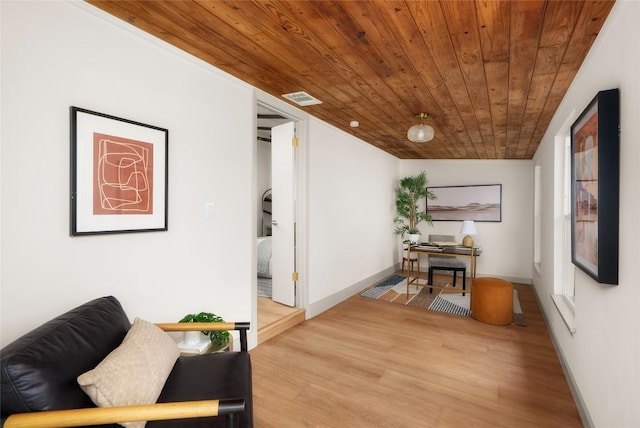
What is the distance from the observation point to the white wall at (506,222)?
588 cm

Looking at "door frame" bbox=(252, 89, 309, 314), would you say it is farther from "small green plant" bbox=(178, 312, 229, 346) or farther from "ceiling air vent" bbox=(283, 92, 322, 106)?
"small green plant" bbox=(178, 312, 229, 346)

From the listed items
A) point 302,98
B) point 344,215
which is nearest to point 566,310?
point 344,215

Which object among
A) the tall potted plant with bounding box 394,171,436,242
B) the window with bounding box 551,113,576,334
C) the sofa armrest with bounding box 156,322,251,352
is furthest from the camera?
the tall potted plant with bounding box 394,171,436,242

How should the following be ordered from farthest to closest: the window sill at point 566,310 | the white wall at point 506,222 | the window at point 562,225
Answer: the white wall at point 506,222 < the window at point 562,225 < the window sill at point 566,310

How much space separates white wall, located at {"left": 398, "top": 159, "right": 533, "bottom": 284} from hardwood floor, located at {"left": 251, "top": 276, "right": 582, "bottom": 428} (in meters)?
2.45

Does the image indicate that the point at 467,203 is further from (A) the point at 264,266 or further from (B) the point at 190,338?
(B) the point at 190,338

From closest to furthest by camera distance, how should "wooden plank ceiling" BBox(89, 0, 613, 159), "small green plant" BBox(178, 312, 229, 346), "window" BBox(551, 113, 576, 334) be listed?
"wooden plank ceiling" BBox(89, 0, 613, 159) → "small green plant" BBox(178, 312, 229, 346) → "window" BBox(551, 113, 576, 334)

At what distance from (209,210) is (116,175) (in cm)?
73

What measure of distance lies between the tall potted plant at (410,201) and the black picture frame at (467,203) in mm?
159

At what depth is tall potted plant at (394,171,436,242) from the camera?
6.32 metres

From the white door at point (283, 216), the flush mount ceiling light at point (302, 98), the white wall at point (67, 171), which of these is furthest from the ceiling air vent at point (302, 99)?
the white door at point (283, 216)

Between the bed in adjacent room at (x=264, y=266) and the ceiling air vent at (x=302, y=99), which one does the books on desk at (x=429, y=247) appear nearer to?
the bed in adjacent room at (x=264, y=266)

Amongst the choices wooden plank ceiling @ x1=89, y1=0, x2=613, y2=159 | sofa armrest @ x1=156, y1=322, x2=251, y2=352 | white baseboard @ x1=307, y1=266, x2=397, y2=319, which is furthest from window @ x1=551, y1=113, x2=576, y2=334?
sofa armrest @ x1=156, y1=322, x2=251, y2=352

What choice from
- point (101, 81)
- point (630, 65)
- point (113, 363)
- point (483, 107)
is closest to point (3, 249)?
point (113, 363)
